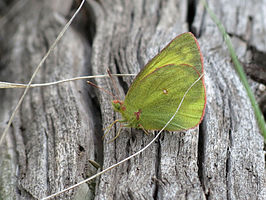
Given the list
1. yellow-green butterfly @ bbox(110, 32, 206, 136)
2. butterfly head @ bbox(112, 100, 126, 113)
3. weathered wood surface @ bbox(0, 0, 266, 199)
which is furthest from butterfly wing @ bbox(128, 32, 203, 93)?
weathered wood surface @ bbox(0, 0, 266, 199)

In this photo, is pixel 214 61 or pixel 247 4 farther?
pixel 247 4

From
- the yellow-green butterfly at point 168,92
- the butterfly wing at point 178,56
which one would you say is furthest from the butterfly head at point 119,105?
the butterfly wing at point 178,56

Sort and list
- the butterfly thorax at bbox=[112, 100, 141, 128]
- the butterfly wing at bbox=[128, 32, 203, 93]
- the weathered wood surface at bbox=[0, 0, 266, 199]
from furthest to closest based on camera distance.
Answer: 1. the butterfly thorax at bbox=[112, 100, 141, 128]
2. the butterfly wing at bbox=[128, 32, 203, 93]
3. the weathered wood surface at bbox=[0, 0, 266, 199]

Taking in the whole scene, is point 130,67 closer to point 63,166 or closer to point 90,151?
point 90,151

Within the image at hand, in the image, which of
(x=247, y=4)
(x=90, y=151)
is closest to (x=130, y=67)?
(x=90, y=151)

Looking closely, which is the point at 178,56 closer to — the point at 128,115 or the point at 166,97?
the point at 166,97

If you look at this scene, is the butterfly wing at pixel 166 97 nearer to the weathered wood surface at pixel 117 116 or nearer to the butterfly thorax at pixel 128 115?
the butterfly thorax at pixel 128 115

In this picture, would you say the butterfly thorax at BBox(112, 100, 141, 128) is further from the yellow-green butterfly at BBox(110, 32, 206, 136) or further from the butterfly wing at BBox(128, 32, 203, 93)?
the butterfly wing at BBox(128, 32, 203, 93)

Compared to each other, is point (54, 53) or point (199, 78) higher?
point (54, 53)
